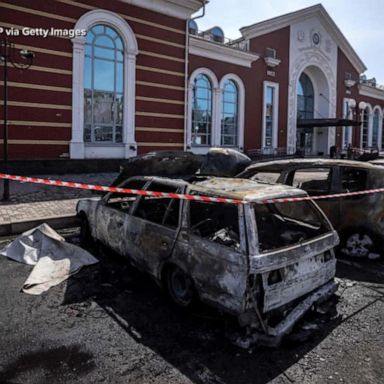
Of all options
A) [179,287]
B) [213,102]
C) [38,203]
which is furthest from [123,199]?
[213,102]

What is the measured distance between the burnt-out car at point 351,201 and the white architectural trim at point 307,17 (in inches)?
793

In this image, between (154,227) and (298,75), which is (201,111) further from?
(154,227)

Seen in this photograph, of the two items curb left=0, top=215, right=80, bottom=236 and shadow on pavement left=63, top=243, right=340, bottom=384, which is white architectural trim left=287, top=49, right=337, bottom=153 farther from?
shadow on pavement left=63, top=243, right=340, bottom=384

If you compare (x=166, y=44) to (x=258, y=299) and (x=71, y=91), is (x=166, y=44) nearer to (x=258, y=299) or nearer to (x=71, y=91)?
(x=71, y=91)

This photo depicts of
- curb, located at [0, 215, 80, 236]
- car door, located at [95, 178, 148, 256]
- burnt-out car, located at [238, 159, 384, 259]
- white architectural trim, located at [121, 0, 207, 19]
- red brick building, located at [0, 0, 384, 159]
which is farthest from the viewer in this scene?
white architectural trim, located at [121, 0, 207, 19]

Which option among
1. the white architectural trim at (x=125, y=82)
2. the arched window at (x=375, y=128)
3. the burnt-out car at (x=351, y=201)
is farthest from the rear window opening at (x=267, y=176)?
the arched window at (x=375, y=128)

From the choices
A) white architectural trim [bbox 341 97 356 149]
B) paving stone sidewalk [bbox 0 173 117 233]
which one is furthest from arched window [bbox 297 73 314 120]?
paving stone sidewalk [bbox 0 173 117 233]

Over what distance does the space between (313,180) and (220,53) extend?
17.2 meters

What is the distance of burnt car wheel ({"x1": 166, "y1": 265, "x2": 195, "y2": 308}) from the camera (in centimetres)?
386

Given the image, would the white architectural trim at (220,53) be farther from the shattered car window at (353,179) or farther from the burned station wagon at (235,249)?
the burned station wagon at (235,249)

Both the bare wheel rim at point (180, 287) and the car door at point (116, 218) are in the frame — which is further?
the car door at point (116, 218)

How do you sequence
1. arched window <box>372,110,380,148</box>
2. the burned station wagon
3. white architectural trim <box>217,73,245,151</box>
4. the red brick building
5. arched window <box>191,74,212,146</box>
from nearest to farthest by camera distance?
the burned station wagon → the red brick building → arched window <box>191,74,212,146</box> → white architectural trim <box>217,73,245,151</box> → arched window <box>372,110,380,148</box>

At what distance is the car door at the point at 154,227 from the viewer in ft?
13.6

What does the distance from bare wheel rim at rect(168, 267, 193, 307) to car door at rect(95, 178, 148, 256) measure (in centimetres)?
97
